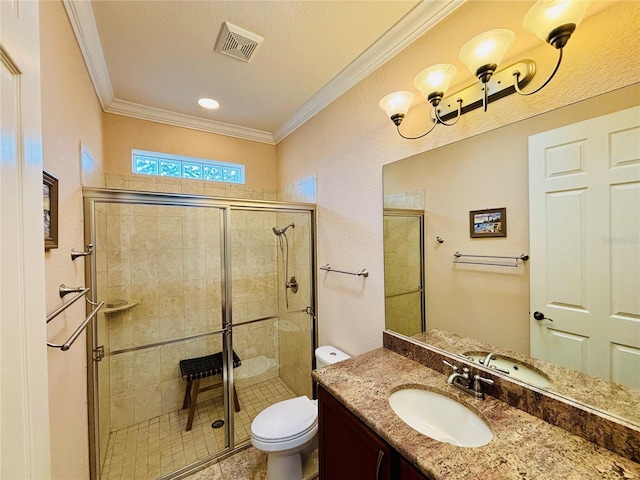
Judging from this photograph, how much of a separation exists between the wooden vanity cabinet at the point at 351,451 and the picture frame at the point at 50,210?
1279 mm

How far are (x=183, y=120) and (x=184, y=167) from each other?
43 cm

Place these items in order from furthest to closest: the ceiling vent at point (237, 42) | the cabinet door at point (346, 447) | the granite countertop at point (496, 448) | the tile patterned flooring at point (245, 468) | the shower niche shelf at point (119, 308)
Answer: the shower niche shelf at point (119, 308) < the tile patterned flooring at point (245, 468) < the ceiling vent at point (237, 42) < the cabinet door at point (346, 447) < the granite countertop at point (496, 448)

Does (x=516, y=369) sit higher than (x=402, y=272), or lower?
lower

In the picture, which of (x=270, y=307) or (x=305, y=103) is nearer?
(x=305, y=103)

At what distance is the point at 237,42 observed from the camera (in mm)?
1521

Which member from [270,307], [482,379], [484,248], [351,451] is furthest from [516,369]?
[270,307]

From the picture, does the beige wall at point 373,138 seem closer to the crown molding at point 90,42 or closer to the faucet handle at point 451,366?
the faucet handle at point 451,366

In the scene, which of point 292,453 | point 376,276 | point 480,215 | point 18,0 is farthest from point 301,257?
point 18,0

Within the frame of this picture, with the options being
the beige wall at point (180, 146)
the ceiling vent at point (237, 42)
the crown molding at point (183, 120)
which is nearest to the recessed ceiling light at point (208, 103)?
the crown molding at point (183, 120)

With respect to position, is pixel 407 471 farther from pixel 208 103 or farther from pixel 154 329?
pixel 208 103

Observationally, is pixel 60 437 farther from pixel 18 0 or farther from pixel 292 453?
pixel 18 0

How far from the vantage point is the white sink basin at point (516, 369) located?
0.99 m

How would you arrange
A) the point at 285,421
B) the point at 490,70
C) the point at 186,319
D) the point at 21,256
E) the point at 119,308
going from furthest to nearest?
the point at 186,319, the point at 119,308, the point at 285,421, the point at 490,70, the point at 21,256

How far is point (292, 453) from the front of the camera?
1.53m
